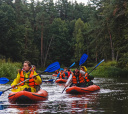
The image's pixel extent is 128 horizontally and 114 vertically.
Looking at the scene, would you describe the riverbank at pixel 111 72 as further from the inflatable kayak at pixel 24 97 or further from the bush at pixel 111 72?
the inflatable kayak at pixel 24 97

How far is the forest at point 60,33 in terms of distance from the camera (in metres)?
30.5

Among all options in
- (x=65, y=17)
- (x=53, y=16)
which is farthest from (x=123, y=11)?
(x=65, y=17)

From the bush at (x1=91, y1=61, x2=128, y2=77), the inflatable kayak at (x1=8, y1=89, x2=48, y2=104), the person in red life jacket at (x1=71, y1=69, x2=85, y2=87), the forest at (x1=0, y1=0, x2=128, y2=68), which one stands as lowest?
the bush at (x1=91, y1=61, x2=128, y2=77)

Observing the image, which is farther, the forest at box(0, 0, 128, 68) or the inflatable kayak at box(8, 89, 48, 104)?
the forest at box(0, 0, 128, 68)

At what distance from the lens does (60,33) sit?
2511 inches

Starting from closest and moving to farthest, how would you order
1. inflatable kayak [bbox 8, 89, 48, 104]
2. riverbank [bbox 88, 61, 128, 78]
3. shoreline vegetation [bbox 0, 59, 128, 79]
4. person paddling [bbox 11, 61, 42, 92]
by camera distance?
inflatable kayak [bbox 8, 89, 48, 104], person paddling [bbox 11, 61, 42, 92], shoreline vegetation [bbox 0, 59, 128, 79], riverbank [bbox 88, 61, 128, 78]

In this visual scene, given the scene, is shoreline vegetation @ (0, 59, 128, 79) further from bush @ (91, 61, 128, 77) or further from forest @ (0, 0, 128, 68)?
forest @ (0, 0, 128, 68)

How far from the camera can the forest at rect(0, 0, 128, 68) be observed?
30487 mm

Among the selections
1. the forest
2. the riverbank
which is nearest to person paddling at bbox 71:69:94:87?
the forest

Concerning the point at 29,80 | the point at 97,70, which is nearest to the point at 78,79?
the point at 29,80

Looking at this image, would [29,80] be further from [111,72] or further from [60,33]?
[60,33]

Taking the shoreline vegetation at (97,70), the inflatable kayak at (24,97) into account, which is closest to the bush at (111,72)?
the shoreline vegetation at (97,70)

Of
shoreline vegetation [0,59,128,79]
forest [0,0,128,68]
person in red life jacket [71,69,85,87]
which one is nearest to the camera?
person in red life jacket [71,69,85,87]

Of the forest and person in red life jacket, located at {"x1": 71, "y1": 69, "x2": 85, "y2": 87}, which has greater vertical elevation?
the forest
